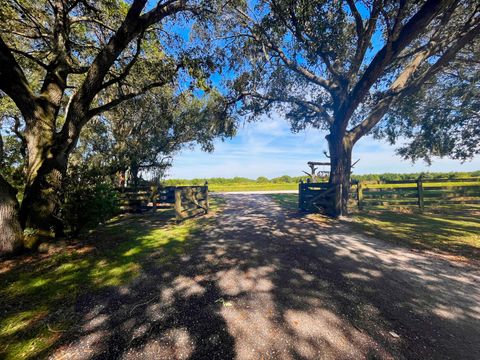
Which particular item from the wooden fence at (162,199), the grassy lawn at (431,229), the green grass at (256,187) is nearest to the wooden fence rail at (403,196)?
the grassy lawn at (431,229)

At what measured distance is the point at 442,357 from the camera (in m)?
1.97

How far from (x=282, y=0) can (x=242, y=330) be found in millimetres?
9817

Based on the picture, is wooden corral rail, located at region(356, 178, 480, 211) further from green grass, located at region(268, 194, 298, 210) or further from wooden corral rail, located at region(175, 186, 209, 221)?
wooden corral rail, located at region(175, 186, 209, 221)

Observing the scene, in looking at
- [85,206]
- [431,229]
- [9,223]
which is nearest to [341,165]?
[431,229]

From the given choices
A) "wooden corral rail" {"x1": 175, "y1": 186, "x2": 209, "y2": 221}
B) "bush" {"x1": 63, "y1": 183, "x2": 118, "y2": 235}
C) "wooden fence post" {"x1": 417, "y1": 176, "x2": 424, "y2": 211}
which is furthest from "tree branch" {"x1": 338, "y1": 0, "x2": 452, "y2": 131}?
"bush" {"x1": 63, "y1": 183, "x2": 118, "y2": 235}

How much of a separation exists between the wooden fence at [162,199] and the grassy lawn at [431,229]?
7.57 m

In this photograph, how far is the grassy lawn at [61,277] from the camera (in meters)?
2.29

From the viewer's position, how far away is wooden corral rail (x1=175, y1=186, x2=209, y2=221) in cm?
831

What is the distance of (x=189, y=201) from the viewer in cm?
953

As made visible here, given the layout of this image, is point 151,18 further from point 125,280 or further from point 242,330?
point 242,330

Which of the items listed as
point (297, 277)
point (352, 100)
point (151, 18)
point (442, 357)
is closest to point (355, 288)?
point (297, 277)

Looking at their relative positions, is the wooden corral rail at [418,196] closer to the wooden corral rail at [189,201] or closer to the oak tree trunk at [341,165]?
the oak tree trunk at [341,165]

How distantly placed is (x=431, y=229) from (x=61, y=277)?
36.1 ft

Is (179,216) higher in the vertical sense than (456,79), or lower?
lower
